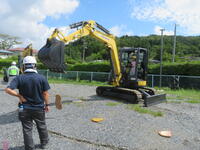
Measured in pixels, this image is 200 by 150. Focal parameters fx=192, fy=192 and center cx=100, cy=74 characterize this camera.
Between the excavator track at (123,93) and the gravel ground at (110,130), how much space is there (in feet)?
4.33

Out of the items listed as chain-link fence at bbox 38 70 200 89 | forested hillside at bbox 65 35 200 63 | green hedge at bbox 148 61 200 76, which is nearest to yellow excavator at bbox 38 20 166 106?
chain-link fence at bbox 38 70 200 89

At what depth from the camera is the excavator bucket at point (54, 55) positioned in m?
6.58

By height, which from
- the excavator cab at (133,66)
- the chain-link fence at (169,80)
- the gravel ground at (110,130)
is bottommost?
the gravel ground at (110,130)

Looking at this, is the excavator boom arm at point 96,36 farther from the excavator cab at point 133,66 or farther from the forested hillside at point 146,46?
the forested hillside at point 146,46

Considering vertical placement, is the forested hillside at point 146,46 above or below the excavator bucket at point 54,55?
above

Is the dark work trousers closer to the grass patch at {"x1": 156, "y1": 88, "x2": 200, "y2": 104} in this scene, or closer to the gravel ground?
the gravel ground

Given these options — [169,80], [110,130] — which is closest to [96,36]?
[110,130]

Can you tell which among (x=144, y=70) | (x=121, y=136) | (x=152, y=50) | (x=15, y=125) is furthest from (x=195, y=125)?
(x=152, y=50)

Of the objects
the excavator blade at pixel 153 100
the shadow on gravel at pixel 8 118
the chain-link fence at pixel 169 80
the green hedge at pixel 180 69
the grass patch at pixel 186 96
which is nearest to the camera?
the shadow on gravel at pixel 8 118

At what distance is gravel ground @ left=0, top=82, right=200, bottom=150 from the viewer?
3.92m

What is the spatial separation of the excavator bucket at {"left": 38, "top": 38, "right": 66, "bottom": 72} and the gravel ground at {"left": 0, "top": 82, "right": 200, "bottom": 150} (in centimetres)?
156

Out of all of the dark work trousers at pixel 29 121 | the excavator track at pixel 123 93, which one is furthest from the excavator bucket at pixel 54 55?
the dark work trousers at pixel 29 121

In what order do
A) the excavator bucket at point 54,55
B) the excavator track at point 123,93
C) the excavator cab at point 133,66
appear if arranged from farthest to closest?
the excavator cab at point 133,66 < the excavator track at point 123,93 < the excavator bucket at point 54,55

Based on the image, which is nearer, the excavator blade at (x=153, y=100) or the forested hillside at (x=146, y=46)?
the excavator blade at (x=153, y=100)
